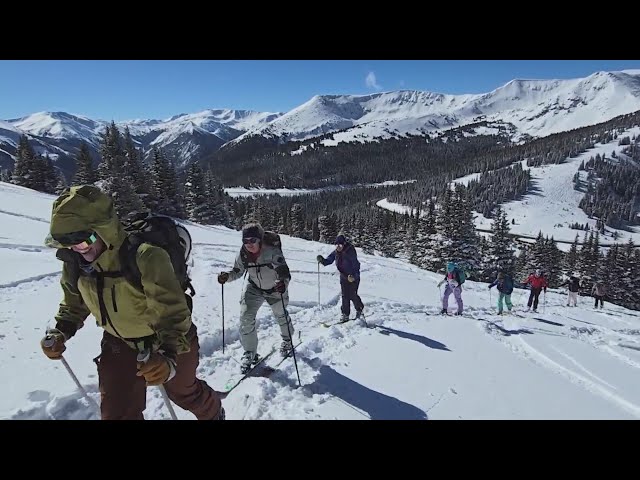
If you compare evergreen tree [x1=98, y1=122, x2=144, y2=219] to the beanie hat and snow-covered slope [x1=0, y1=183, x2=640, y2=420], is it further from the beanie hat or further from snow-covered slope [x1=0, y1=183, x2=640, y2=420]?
the beanie hat

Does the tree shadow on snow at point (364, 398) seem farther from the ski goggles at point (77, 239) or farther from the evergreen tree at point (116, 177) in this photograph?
the evergreen tree at point (116, 177)

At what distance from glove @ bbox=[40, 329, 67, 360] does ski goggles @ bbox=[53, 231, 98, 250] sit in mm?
1253

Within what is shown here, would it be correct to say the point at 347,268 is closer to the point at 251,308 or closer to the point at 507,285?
the point at 251,308

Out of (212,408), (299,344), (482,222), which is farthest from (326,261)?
(482,222)

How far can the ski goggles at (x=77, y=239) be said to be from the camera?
107 inches

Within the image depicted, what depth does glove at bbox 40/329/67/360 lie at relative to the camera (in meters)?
3.48

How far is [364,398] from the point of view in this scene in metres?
5.15

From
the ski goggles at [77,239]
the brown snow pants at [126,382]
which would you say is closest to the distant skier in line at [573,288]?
the brown snow pants at [126,382]

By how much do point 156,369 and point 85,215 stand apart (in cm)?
120

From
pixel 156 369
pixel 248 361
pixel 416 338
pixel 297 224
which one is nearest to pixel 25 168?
pixel 297 224

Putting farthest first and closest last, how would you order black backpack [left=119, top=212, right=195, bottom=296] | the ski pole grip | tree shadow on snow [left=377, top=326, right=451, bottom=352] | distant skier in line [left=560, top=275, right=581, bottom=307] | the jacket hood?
distant skier in line [left=560, top=275, right=581, bottom=307] < tree shadow on snow [left=377, top=326, right=451, bottom=352] < black backpack [left=119, top=212, right=195, bottom=296] < the ski pole grip < the jacket hood

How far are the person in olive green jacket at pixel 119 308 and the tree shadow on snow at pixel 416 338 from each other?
16.6 feet

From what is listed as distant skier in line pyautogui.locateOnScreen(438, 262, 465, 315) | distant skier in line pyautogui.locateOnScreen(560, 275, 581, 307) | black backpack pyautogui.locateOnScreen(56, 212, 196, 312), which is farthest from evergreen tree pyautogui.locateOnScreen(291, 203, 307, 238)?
black backpack pyautogui.locateOnScreen(56, 212, 196, 312)
